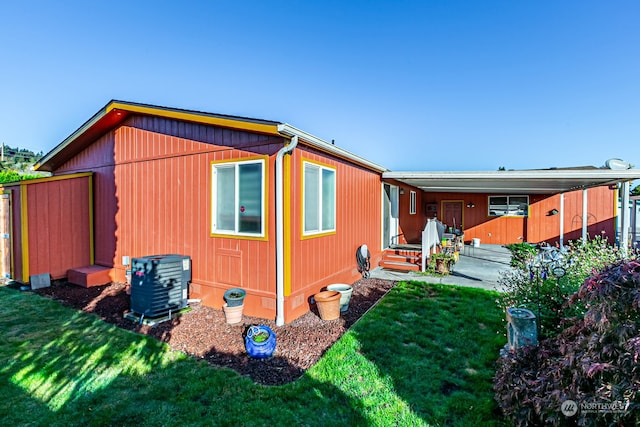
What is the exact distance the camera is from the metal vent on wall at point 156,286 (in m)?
4.69

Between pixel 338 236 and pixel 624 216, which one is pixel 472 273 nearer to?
pixel 624 216

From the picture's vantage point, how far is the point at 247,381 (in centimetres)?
312

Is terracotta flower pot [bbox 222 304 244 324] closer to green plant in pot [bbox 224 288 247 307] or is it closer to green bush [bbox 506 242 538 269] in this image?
green plant in pot [bbox 224 288 247 307]

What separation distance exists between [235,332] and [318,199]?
8.72 ft

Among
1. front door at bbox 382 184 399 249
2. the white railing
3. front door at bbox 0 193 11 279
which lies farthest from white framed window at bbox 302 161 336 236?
front door at bbox 0 193 11 279

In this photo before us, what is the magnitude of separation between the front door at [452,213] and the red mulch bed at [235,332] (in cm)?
1007

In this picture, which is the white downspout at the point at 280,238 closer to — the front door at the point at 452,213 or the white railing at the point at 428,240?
the white railing at the point at 428,240

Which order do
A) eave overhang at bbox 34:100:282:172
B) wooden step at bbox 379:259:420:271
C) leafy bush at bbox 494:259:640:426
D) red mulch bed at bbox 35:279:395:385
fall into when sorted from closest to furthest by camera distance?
1. leafy bush at bbox 494:259:640:426
2. red mulch bed at bbox 35:279:395:385
3. eave overhang at bbox 34:100:282:172
4. wooden step at bbox 379:259:420:271

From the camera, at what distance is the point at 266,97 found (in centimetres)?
1420

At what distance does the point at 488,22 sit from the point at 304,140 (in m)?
8.41

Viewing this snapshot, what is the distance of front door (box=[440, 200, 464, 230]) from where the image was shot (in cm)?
1479

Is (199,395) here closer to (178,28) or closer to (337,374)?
(337,374)

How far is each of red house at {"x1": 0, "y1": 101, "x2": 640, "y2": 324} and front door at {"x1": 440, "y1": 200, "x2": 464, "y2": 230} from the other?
654 centimetres

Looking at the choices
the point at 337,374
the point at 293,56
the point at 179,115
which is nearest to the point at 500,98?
the point at 293,56
